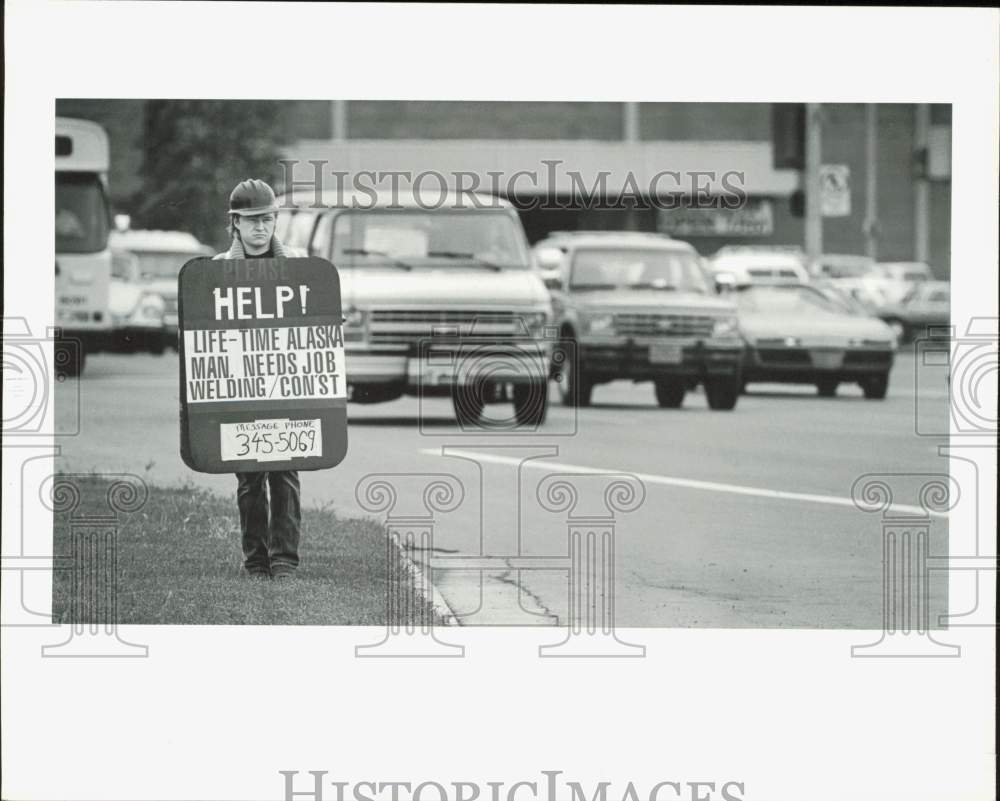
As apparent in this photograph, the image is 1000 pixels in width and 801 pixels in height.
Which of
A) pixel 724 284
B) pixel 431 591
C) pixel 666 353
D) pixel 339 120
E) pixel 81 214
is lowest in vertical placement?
pixel 431 591

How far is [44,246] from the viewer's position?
6.80 metres

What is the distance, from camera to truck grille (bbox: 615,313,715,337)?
18109 mm

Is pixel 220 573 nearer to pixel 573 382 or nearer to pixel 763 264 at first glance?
pixel 573 382

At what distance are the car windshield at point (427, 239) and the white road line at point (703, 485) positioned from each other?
199cm

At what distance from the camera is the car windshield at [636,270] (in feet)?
60.9

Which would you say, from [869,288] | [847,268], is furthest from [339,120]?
[869,288]

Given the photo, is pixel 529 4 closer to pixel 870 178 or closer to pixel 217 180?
pixel 217 180

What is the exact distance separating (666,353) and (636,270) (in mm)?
885

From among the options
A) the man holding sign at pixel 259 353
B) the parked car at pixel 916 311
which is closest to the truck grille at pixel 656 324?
the man holding sign at pixel 259 353

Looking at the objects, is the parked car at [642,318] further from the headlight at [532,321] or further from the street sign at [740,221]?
the street sign at [740,221]

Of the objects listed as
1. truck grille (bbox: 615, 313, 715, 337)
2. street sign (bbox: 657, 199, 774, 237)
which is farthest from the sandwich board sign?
street sign (bbox: 657, 199, 774, 237)

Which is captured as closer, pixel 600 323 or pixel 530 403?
pixel 530 403

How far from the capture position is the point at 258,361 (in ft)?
25.5

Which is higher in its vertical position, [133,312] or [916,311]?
[916,311]
